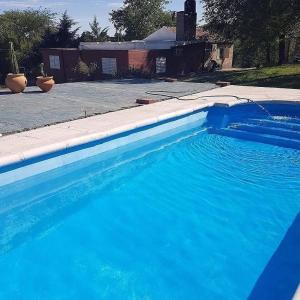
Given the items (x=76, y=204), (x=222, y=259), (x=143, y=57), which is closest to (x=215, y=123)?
(x=76, y=204)

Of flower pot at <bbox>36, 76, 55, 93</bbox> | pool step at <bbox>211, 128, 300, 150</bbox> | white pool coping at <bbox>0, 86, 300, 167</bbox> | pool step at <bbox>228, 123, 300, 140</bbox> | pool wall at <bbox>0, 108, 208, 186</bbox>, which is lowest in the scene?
pool step at <bbox>211, 128, 300, 150</bbox>

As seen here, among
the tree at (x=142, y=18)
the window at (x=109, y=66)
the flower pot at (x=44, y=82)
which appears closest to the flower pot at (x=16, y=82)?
the flower pot at (x=44, y=82)

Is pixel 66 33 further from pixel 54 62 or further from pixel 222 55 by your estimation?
pixel 222 55

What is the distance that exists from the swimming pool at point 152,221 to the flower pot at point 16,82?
6309 mm

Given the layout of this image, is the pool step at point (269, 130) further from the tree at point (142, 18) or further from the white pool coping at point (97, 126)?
the tree at point (142, 18)

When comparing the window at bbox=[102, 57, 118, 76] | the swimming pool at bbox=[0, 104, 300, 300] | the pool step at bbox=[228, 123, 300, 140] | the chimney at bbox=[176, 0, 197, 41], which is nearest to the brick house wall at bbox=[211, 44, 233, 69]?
the chimney at bbox=[176, 0, 197, 41]

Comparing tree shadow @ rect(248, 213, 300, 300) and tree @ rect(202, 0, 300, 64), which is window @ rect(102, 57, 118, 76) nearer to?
tree @ rect(202, 0, 300, 64)

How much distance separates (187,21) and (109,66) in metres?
7.73

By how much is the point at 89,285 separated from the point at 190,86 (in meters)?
13.5

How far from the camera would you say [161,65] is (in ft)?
84.7

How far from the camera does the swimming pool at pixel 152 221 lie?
14.6 ft

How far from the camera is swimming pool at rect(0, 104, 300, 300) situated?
4457 millimetres

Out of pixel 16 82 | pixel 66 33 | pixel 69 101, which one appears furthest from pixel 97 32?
pixel 69 101

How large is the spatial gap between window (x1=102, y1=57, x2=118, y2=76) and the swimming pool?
1526cm
